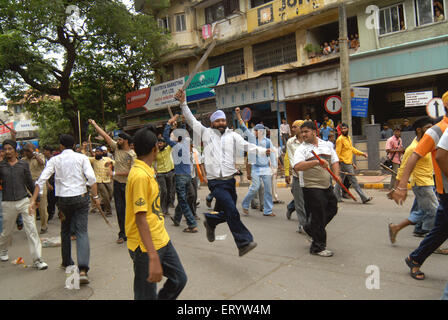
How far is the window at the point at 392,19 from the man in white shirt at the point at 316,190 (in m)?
12.3

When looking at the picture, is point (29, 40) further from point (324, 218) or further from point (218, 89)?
point (324, 218)

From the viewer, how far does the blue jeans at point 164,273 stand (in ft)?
8.41

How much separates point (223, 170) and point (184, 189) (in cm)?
229

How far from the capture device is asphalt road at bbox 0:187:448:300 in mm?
3523

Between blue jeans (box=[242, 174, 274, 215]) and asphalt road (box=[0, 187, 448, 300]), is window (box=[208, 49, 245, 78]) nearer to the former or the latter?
blue jeans (box=[242, 174, 274, 215])

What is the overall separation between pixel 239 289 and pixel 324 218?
1.55 metres

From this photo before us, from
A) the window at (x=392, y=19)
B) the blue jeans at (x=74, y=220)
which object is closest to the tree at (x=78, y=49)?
the window at (x=392, y=19)

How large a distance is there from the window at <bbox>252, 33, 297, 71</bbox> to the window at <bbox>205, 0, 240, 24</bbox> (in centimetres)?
246

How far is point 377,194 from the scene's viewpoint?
30.1 ft

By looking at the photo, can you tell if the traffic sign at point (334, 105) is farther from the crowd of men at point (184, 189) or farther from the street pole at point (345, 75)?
the crowd of men at point (184, 189)

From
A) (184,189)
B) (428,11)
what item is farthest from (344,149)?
(428,11)

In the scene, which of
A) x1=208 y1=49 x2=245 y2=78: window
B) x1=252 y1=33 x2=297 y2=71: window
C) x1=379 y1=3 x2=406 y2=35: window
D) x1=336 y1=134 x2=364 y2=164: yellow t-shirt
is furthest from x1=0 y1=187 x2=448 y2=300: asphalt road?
x1=208 y1=49 x2=245 y2=78: window
